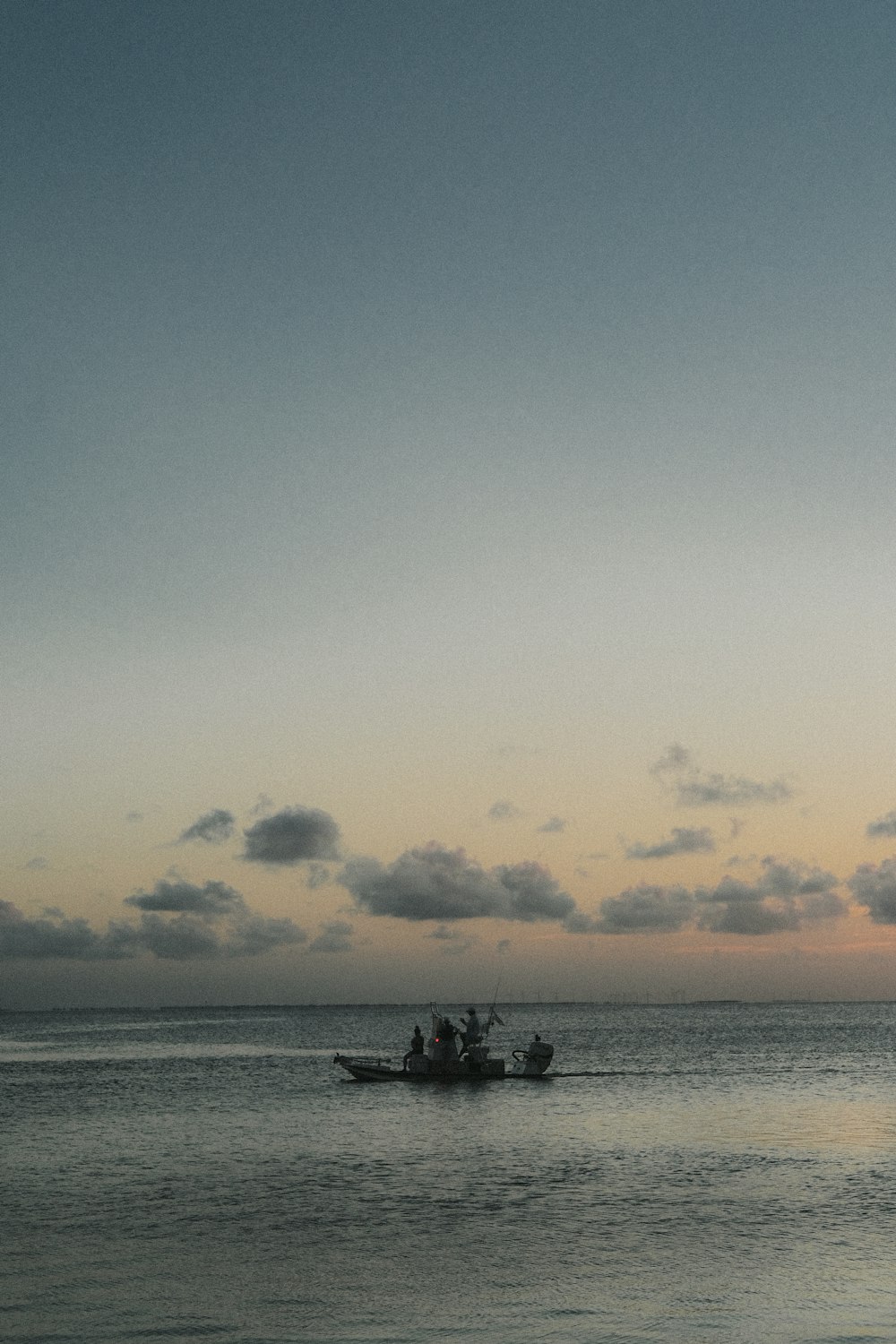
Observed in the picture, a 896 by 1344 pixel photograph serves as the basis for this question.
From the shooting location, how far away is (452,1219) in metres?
22.2

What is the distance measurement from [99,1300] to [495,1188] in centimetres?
1133

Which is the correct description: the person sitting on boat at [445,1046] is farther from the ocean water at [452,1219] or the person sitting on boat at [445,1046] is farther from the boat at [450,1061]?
the ocean water at [452,1219]

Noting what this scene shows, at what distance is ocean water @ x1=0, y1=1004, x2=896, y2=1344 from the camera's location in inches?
606

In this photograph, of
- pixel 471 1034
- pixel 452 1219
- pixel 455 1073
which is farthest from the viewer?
pixel 471 1034

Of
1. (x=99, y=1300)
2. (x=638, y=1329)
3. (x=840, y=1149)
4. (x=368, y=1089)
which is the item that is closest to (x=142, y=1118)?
(x=368, y=1089)

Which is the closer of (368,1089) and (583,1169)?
(583,1169)

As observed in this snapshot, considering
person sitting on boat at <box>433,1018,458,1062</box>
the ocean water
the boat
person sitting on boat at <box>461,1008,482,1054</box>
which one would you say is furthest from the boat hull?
the ocean water

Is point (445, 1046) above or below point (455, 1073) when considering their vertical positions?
above

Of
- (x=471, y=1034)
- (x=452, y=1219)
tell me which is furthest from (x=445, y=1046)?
(x=452, y=1219)

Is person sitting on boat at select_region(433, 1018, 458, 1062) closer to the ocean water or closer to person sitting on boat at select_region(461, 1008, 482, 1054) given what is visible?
person sitting on boat at select_region(461, 1008, 482, 1054)

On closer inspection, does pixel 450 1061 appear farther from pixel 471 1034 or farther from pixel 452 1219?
pixel 452 1219

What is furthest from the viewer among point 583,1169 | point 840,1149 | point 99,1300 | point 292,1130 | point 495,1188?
point 292,1130

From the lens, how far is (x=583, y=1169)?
28375 mm

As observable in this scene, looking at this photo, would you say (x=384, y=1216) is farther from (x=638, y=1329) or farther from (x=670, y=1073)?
(x=670, y=1073)
